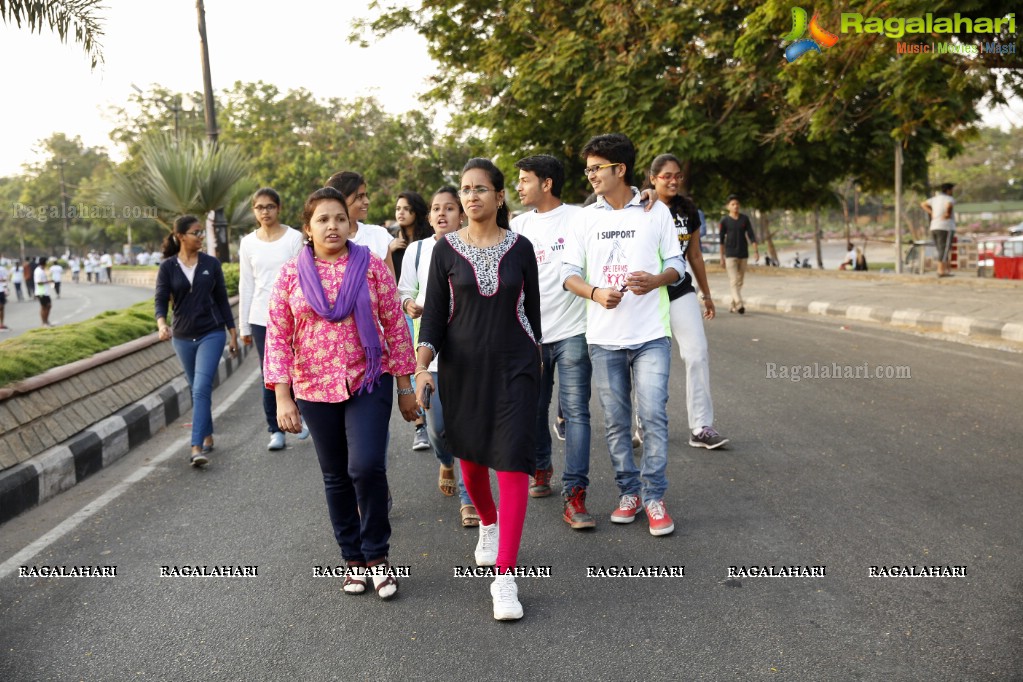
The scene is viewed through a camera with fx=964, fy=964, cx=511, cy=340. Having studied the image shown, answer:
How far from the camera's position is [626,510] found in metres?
4.89

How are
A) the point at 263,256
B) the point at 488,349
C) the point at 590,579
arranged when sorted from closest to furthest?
the point at 488,349, the point at 590,579, the point at 263,256

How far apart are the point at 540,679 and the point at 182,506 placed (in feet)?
10.2

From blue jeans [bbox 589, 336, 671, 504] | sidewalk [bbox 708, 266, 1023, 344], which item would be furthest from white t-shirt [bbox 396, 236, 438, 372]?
sidewalk [bbox 708, 266, 1023, 344]

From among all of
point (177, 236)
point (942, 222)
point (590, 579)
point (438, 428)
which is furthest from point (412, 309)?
point (942, 222)

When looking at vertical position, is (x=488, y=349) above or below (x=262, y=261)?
below

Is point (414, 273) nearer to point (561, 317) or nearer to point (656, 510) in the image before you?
point (561, 317)

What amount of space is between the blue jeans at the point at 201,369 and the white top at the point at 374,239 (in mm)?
1549

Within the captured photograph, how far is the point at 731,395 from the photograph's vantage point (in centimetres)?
841

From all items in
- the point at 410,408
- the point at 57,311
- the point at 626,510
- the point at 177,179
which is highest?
the point at 177,179

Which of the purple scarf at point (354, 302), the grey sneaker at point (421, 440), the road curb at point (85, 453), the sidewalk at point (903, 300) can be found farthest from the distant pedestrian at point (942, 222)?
the purple scarf at point (354, 302)

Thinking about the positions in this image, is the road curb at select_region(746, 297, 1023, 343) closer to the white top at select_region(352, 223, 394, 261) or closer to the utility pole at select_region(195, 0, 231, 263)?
the white top at select_region(352, 223, 394, 261)

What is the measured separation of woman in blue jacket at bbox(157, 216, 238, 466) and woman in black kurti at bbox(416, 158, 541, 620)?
3355mm

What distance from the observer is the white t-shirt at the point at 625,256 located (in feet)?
15.6

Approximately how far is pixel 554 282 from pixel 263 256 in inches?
105
